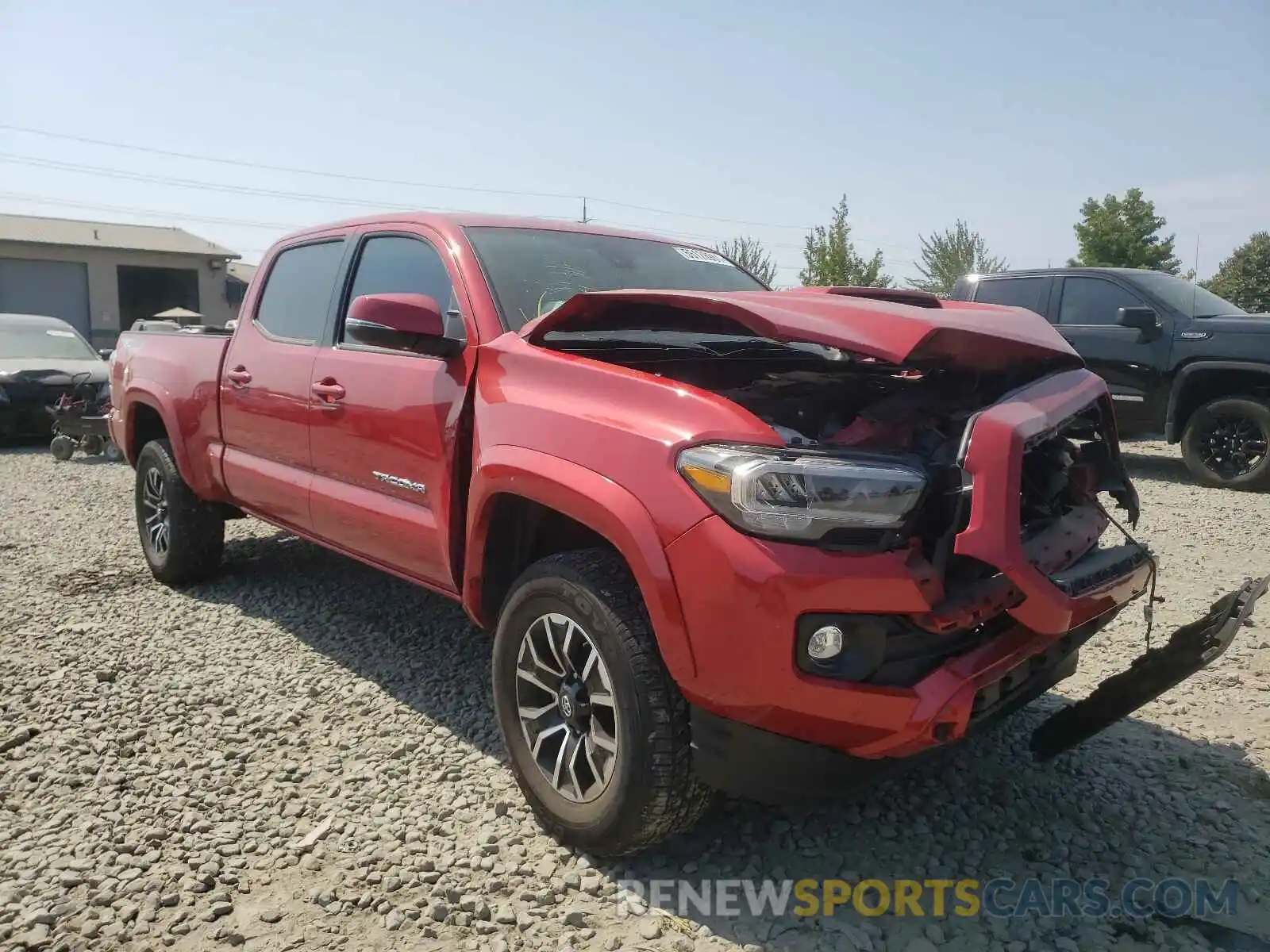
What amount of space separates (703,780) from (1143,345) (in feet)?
26.2

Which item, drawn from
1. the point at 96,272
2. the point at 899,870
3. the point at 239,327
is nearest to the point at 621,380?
the point at 899,870

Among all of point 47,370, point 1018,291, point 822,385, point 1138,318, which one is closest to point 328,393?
point 822,385

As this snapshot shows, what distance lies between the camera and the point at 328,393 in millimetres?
3715

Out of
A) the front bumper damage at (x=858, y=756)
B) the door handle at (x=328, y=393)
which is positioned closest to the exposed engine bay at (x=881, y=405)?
the front bumper damage at (x=858, y=756)

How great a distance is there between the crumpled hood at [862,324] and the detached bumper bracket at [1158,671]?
0.81 meters

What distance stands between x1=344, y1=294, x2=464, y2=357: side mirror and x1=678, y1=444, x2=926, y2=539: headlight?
4.33ft

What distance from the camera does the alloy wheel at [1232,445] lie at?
799cm

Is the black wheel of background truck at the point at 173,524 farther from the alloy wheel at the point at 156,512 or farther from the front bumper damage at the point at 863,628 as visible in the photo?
the front bumper damage at the point at 863,628

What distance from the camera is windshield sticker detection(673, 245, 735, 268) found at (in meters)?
4.07

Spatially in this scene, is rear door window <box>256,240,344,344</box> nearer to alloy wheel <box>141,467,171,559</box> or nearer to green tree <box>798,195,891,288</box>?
alloy wheel <box>141,467,171,559</box>

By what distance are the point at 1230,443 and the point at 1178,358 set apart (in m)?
0.87

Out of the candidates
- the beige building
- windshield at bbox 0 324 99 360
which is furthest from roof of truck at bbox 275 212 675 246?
the beige building

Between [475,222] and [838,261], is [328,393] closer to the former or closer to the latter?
[475,222]

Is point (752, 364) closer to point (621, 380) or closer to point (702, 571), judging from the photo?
point (621, 380)
